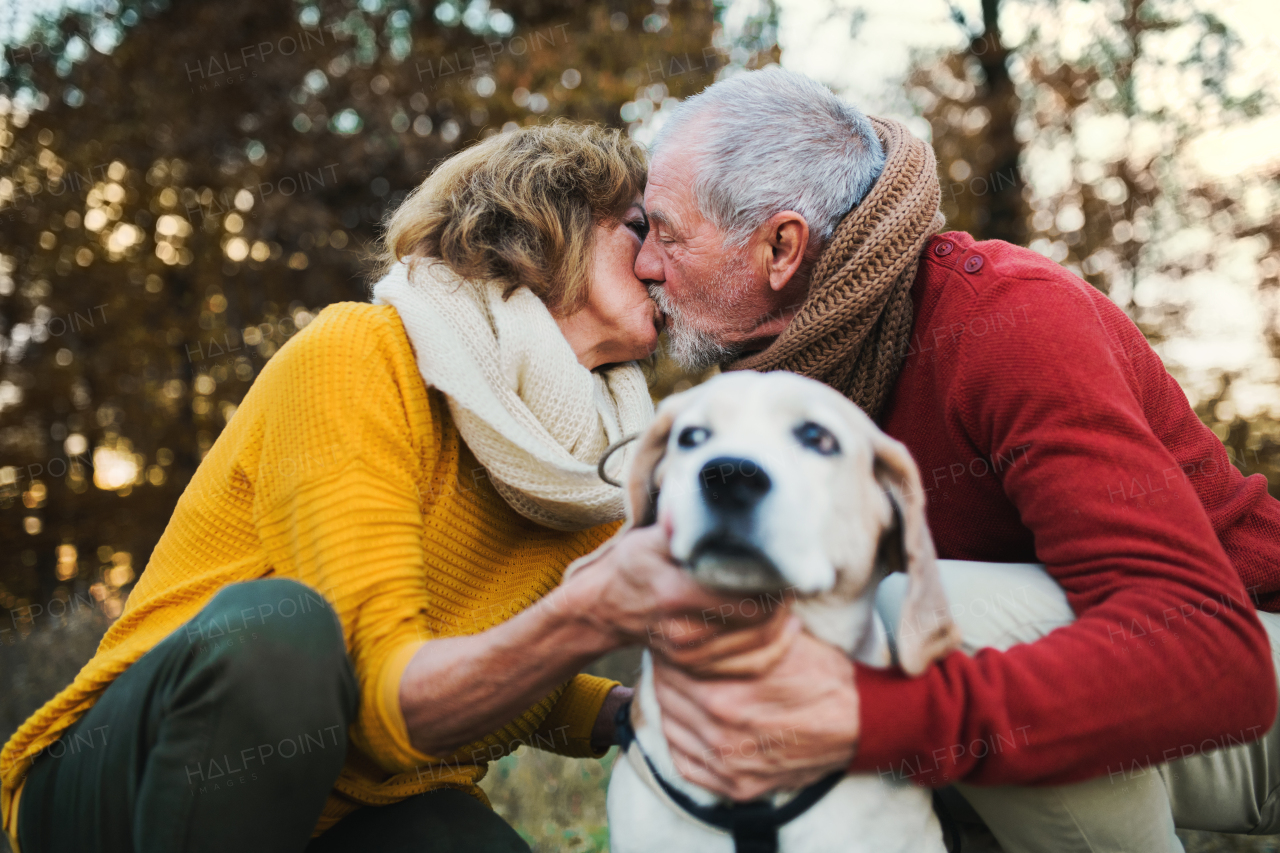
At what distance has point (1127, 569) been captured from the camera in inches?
55.4

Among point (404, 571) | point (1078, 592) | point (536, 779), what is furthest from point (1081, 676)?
point (536, 779)

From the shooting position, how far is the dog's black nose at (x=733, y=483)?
3.94 ft

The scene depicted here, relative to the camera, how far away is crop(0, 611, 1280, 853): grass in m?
2.75

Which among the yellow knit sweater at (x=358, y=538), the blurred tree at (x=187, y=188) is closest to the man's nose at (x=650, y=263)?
the yellow knit sweater at (x=358, y=538)

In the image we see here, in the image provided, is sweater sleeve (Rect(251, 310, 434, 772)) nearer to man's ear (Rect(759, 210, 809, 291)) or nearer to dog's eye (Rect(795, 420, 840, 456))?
dog's eye (Rect(795, 420, 840, 456))

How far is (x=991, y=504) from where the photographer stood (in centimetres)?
186

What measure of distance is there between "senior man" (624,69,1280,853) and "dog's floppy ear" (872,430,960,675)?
0.15ft

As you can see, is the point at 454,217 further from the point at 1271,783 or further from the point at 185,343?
the point at 185,343

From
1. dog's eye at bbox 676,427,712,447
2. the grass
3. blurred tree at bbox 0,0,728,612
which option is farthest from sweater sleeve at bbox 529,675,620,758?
blurred tree at bbox 0,0,728,612

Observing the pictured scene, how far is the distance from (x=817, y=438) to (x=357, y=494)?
33.5 inches

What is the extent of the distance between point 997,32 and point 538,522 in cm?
767

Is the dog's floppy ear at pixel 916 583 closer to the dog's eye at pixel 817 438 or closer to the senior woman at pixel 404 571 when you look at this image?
the dog's eye at pixel 817 438

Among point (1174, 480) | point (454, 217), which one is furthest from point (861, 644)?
point (454, 217)

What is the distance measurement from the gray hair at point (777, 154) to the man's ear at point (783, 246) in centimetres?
2
